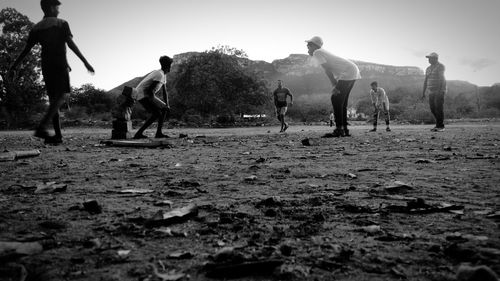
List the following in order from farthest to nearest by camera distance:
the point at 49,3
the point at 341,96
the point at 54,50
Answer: the point at 341,96 < the point at 54,50 < the point at 49,3

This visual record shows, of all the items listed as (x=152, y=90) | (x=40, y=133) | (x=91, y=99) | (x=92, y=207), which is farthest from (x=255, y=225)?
(x=91, y=99)

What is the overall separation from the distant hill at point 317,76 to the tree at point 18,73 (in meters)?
66.6

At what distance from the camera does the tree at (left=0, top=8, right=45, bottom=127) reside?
26250 millimetres

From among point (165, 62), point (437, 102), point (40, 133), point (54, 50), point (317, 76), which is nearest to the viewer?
point (40, 133)

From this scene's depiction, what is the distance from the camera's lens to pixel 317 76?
11075cm

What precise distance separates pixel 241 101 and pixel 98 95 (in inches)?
1026

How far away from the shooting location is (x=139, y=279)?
1.21 meters

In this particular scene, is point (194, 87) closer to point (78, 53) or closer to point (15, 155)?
point (78, 53)

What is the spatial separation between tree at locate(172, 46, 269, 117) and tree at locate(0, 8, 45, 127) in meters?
11.3

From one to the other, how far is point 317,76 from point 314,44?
107 m

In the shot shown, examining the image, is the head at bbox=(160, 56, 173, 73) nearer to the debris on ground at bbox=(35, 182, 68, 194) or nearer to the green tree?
the debris on ground at bbox=(35, 182, 68, 194)

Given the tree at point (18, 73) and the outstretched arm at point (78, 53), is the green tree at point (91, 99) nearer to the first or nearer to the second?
the tree at point (18, 73)

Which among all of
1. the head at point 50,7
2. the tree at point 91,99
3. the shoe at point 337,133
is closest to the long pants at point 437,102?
the shoe at point 337,133

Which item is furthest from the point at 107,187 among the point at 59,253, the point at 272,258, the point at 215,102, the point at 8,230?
the point at 215,102
